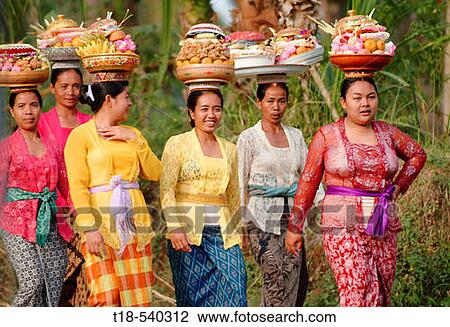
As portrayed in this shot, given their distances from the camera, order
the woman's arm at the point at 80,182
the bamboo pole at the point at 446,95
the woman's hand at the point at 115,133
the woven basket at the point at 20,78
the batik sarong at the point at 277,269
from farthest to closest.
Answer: the bamboo pole at the point at 446,95, the batik sarong at the point at 277,269, the woven basket at the point at 20,78, the woman's hand at the point at 115,133, the woman's arm at the point at 80,182

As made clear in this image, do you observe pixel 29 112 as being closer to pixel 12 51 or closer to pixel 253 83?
pixel 12 51

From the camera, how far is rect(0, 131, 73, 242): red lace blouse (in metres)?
7.01

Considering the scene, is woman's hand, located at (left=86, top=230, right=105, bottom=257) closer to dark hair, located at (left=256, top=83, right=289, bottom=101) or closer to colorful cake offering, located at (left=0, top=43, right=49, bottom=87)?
colorful cake offering, located at (left=0, top=43, right=49, bottom=87)

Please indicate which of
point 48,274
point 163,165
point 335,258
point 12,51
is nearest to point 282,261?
point 335,258

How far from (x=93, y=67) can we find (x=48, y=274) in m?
1.33

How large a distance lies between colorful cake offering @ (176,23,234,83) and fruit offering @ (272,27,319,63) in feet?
1.34

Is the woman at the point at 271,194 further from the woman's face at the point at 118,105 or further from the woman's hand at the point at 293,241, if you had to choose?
the woman's face at the point at 118,105

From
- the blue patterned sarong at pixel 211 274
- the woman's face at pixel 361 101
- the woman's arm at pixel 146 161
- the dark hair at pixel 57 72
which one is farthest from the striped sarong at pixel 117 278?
the woman's face at pixel 361 101

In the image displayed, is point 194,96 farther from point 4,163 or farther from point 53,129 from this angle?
point 4,163

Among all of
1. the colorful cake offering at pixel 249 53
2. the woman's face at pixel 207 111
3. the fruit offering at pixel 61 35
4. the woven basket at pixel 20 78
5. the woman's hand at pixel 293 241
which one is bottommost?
the woman's hand at pixel 293 241

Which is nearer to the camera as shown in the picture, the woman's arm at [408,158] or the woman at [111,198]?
the woman at [111,198]

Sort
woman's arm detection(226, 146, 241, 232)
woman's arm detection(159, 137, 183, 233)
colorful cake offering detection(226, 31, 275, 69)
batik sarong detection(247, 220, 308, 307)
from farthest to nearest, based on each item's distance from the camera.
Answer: batik sarong detection(247, 220, 308, 307) < colorful cake offering detection(226, 31, 275, 69) < woman's arm detection(226, 146, 241, 232) < woman's arm detection(159, 137, 183, 233)

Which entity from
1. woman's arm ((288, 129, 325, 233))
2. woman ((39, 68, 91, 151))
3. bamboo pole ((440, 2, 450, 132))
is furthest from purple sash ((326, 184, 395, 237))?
bamboo pole ((440, 2, 450, 132))

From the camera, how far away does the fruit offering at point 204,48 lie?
6902 mm
